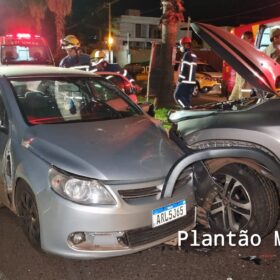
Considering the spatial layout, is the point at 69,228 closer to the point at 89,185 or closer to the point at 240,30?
the point at 89,185

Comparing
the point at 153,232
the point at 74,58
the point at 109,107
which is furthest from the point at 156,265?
the point at 74,58

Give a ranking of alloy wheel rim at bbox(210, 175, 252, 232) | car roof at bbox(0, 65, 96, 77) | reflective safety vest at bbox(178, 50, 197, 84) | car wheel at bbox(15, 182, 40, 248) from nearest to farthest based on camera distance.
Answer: car wheel at bbox(15, 182, 40, 248) → alloy wheel rim at bbox(210, 175, 252, 232) → car roof at bbox(0, 65, 96, 77) → reflective safety vest at bbox(178, 50, 197, 84)

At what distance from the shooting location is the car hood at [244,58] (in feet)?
12.9

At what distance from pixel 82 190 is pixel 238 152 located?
4.24ft

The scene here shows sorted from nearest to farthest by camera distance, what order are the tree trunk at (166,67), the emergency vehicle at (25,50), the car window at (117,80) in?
the car window at (117,80) → the tree trunk at (166,67) → the emergency vehicle at (25,50)

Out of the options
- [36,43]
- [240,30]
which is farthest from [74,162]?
[240,30]

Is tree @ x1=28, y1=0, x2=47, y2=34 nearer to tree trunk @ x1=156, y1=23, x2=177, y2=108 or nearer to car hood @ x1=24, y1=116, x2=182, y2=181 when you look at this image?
tree trunk @ x1=156, y1=23, x2=177, y2=108

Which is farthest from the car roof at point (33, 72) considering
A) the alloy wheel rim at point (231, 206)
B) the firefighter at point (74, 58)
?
the firefighter at point (74, 58)

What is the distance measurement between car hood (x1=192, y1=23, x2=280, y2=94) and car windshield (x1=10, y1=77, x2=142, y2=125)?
119 centimetres

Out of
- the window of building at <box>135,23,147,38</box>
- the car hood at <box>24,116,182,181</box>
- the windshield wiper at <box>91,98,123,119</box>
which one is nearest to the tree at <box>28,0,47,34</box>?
the windshield wiper at <box>91,98,123,119</box>

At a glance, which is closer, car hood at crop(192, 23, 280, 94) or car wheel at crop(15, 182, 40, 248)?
car wheel at crop(15, 182, 40, 248)

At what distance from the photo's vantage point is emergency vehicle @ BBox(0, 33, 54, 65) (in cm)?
1119

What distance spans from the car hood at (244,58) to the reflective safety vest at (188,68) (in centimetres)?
433

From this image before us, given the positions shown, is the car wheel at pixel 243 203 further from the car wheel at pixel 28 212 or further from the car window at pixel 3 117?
the car window at pixel 3 117
